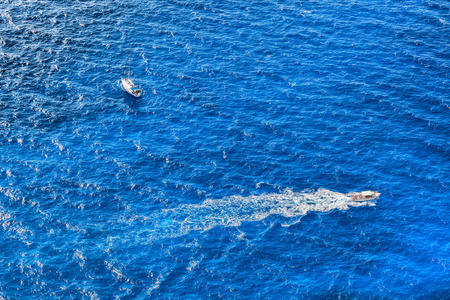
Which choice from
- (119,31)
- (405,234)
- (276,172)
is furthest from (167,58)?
(405,234)

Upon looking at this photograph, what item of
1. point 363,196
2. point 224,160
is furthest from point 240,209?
point 363,196

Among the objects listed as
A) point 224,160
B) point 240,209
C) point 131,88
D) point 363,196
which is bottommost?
point 240,209

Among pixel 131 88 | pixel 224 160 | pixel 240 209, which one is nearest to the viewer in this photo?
pixel 240 209

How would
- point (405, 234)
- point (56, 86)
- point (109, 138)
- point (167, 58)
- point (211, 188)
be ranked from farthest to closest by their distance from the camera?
point (167, 58) < point (56, 86) < point (109, 138) < point (211, 188) < point (405, 234)

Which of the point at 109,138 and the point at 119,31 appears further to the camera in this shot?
the point at 119,31

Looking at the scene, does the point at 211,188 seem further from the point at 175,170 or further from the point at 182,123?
the point at 182,123

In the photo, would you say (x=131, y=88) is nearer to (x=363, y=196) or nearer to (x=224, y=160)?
(x=224, y=160)

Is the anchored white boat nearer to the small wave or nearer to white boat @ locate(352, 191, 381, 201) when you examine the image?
the small wave

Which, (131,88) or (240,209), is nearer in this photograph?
(240,209)
